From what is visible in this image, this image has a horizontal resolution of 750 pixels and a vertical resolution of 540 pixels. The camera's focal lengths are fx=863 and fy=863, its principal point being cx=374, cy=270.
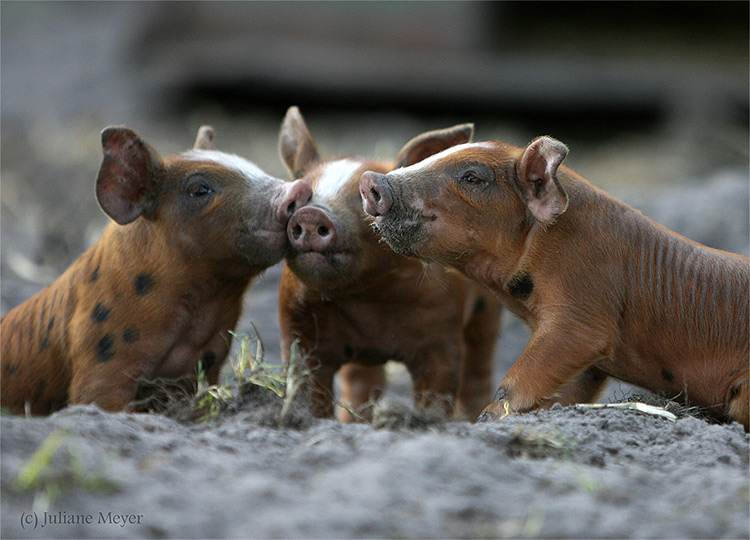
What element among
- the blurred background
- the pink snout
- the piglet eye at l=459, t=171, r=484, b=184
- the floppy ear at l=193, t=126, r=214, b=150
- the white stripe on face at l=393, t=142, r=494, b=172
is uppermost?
the blurred background

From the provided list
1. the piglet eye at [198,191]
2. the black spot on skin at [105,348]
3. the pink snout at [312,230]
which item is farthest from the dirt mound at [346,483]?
the piglet eye at [198,191]

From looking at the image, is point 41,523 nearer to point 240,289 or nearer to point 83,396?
point 83,396

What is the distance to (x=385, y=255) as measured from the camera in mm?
4684

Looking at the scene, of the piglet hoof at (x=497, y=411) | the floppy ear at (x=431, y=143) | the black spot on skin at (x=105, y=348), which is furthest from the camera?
the floppy ear at (x=431, y=143)

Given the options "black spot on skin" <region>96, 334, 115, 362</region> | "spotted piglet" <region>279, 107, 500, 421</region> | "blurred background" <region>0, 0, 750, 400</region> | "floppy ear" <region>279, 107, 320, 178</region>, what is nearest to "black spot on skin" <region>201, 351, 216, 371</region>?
"spotted piglet" <region>279, 107, 500, 421</region>

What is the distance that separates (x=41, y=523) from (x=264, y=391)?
1.40 meters

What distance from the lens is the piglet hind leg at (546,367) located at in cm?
378

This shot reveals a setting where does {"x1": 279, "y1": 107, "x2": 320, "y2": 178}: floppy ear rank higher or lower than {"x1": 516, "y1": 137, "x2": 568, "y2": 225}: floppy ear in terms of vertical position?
higher

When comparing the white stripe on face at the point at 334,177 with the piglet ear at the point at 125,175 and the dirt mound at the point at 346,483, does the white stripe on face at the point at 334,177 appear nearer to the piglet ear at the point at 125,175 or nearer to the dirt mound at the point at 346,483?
the piglet ear at the point at 125,175

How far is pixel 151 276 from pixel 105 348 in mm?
434

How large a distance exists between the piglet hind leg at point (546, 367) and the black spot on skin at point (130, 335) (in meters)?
1.79

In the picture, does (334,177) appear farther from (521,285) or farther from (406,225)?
(521,285)

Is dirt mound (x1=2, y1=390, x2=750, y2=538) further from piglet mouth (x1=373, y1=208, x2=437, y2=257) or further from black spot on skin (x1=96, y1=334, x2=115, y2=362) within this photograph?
black spot on skin (x1=96, y1=334, x2=115, y2=362)

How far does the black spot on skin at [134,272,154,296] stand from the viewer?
4469 millimetres
